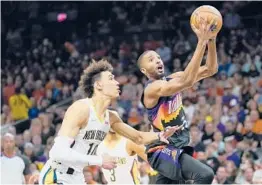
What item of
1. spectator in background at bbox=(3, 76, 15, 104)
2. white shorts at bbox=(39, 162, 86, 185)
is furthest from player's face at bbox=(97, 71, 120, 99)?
spectator in background at bbox=(3, 76, 15, 104)

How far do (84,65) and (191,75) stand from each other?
9895 mm

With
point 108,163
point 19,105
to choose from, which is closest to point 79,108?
point 108,163

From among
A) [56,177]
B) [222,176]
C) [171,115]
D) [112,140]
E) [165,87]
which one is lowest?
[222,176]

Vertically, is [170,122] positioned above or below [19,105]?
above

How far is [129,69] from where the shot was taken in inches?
675

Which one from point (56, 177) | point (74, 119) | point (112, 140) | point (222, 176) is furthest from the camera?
point (222, 176)

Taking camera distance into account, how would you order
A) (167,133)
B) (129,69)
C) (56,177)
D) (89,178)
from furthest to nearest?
(129,69) < (89,178) < (167,133) < (56,177)

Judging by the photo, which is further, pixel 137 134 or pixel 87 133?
pixel 137 134

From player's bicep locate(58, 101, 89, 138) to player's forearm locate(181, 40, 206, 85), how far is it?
100cm

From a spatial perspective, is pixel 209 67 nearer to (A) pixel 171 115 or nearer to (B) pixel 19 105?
(A) pixel 171 115

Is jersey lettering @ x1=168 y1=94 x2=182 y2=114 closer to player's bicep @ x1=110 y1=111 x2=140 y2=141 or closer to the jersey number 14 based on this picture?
player's bicep @ x1=110 y1=111 x2=140 y2=141

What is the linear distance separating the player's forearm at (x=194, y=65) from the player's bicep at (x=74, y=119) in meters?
1.00

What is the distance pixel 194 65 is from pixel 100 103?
0.94 m

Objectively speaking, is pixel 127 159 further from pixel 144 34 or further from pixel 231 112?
pixel 144 34
